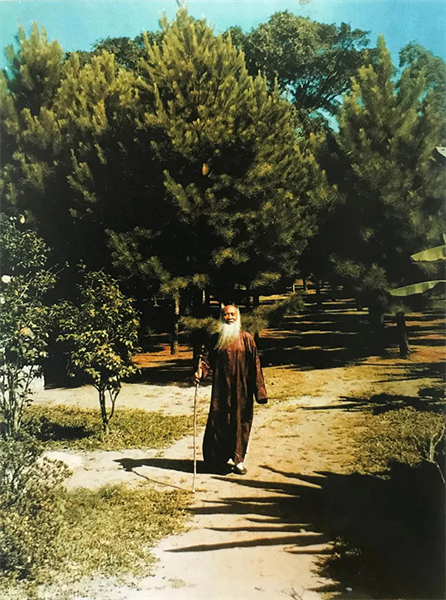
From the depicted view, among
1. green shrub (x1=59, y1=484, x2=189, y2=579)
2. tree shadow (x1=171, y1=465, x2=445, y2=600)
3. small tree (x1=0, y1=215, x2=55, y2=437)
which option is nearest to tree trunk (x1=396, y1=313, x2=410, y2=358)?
tree shadow (x1=171, y1=465, x2=445, y2=600)

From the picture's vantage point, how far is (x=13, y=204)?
818 cm

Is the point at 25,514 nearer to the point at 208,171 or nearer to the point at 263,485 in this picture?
the point at 263,485

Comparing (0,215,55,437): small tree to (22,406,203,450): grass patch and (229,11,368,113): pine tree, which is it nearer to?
(22,406,203,450): grass patch

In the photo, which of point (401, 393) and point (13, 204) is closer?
point (401, 393)

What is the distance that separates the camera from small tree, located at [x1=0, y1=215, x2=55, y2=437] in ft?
15.3

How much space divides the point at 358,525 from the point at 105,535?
195cm

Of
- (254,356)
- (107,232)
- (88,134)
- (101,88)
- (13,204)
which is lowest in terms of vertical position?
(254,356)

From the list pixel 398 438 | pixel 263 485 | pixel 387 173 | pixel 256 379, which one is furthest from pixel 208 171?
pixel 263 485

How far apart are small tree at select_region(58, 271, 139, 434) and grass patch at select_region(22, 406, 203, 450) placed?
244mm

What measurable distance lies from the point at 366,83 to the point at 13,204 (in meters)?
6.19

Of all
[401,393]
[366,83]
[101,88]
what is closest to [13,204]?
[101,88]

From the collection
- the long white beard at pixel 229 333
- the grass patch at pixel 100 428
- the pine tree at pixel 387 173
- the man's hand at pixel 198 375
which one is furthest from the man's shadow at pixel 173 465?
the pine tree at pixel 387 173

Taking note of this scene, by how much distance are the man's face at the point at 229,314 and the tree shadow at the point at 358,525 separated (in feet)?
5.06

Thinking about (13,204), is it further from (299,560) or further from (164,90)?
(299,560)
